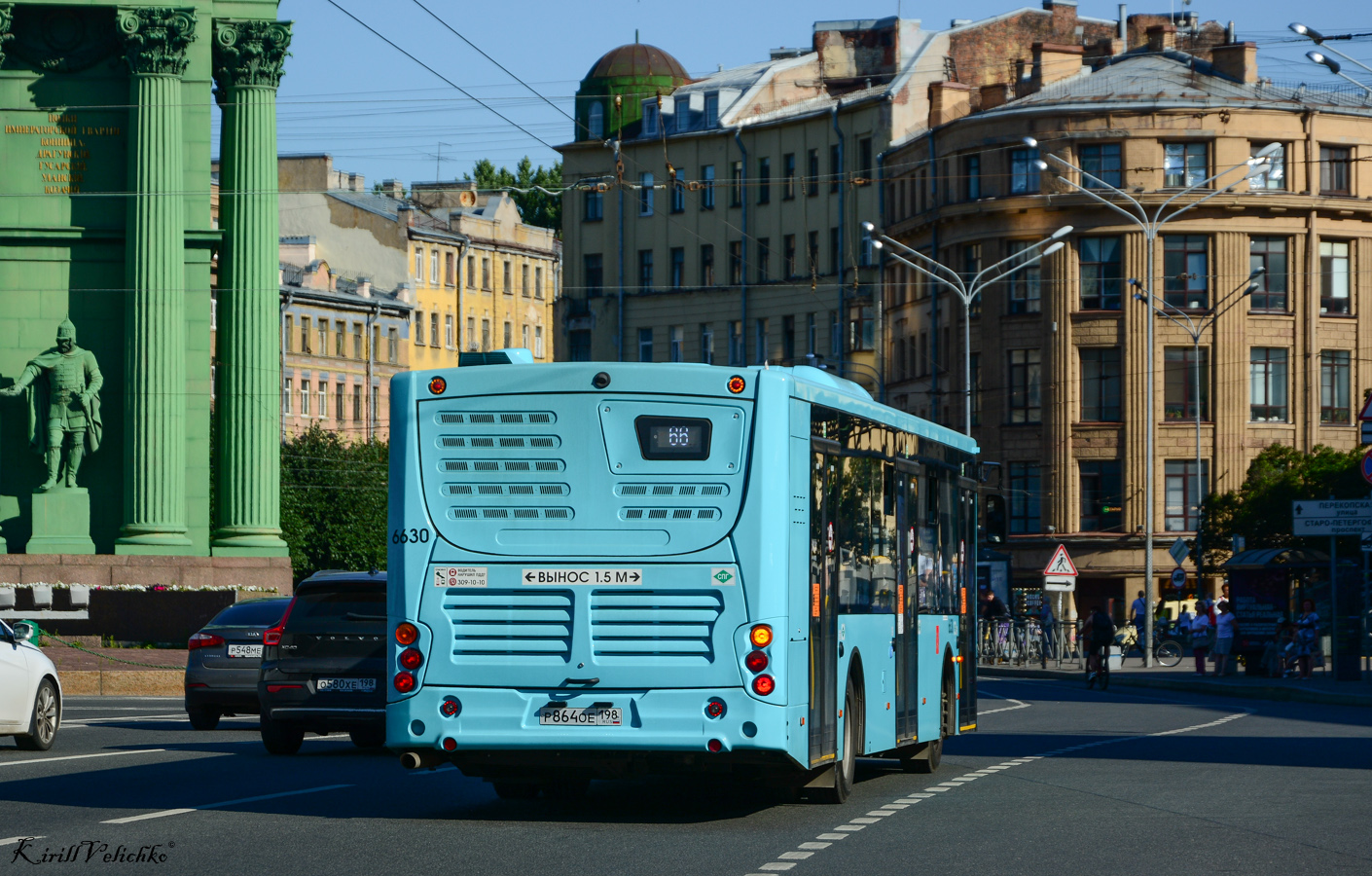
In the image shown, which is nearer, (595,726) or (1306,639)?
(595,726)

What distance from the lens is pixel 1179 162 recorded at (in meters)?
78.4

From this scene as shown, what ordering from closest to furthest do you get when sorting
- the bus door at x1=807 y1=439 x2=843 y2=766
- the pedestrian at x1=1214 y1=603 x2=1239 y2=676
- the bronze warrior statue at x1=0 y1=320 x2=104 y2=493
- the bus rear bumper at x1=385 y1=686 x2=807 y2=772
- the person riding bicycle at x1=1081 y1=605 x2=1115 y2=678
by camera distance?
the bus rear bumper at x1=385 y1=686 x2=807 y2=772 → the bus door at x1=807 y1=439 x2=843 y2=766 → the bronze warrior statue at x1=0 y1=320 x2=104 y2=493 → the person riding bicycle at x1=1081 y1=605 x2=1115 y2=678 → the pedestrian at x1=1214 y1=603 x2=1239 y2=676

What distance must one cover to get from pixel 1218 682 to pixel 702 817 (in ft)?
102

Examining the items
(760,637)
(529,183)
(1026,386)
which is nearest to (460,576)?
(760,637)

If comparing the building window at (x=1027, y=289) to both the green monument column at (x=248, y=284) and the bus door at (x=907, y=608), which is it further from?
the bus door at (x=907, y=608)

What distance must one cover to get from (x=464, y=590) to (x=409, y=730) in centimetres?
90

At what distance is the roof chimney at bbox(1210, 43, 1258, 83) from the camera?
8088cm

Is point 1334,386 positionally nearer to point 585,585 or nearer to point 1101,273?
point 1101,273

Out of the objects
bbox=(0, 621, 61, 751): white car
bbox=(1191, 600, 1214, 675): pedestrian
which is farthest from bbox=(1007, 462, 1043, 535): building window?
bbox=(0, 621, 61, 751): white car

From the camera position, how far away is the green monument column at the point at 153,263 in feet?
122

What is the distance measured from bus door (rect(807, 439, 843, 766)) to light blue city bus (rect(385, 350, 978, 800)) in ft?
0.11

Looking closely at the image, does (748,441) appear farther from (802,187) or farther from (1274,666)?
(802,187)

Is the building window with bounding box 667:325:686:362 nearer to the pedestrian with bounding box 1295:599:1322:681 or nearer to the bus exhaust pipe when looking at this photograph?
the pedestrian with bounding box 1295:599:1322:681

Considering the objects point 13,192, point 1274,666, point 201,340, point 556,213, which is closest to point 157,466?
point 201,340
